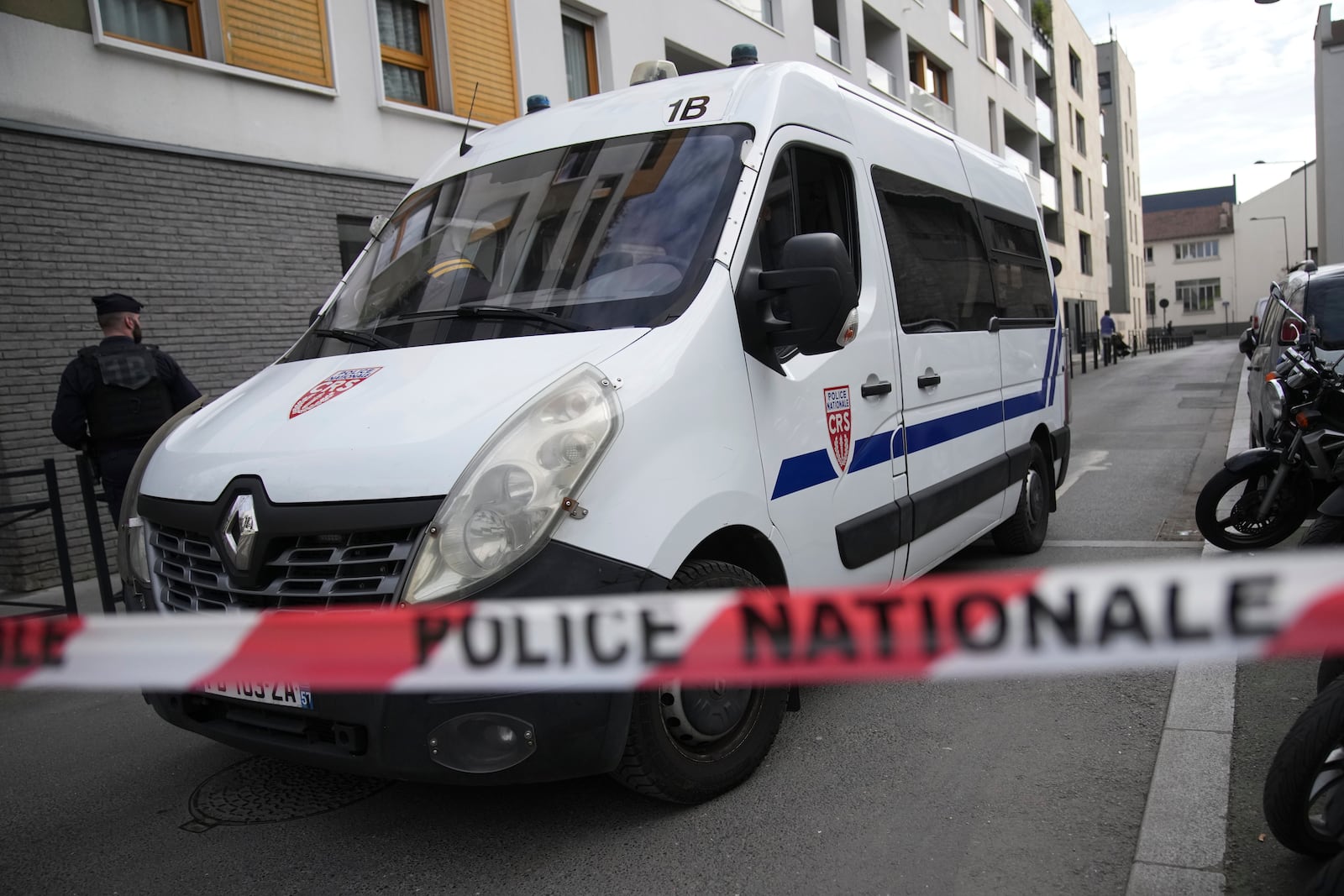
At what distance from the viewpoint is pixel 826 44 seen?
65.5ft

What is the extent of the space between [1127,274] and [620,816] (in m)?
60.3

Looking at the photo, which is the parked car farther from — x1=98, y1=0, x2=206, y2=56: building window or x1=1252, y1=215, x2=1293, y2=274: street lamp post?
x1=1252, y1=215, x2=1293, y2=274: street lamp post

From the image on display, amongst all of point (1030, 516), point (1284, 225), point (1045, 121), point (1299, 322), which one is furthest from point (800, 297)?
point (1284, 225)

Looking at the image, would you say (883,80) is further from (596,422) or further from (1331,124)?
(596,422)

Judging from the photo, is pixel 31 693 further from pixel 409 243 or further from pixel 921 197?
pixel 921 197

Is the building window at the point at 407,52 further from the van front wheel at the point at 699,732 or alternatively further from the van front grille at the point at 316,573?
the van front wheel at the point at 699,732

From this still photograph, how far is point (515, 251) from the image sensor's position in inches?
134

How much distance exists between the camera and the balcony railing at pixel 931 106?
24188 millimetres

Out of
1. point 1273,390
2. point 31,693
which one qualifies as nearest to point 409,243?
point 31,693

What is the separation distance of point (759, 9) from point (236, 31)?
10951mm

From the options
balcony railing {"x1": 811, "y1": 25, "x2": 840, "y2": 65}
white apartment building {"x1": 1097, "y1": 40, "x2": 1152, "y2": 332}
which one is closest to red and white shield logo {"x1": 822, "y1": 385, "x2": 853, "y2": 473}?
balcony railing {"x1": 811, "y1": 25, "x2": 840, "y2": 65}

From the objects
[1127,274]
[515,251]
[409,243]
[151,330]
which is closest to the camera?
[515,251]

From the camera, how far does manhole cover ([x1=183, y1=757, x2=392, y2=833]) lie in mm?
3135

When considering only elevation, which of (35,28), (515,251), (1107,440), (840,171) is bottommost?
(1107,440)
